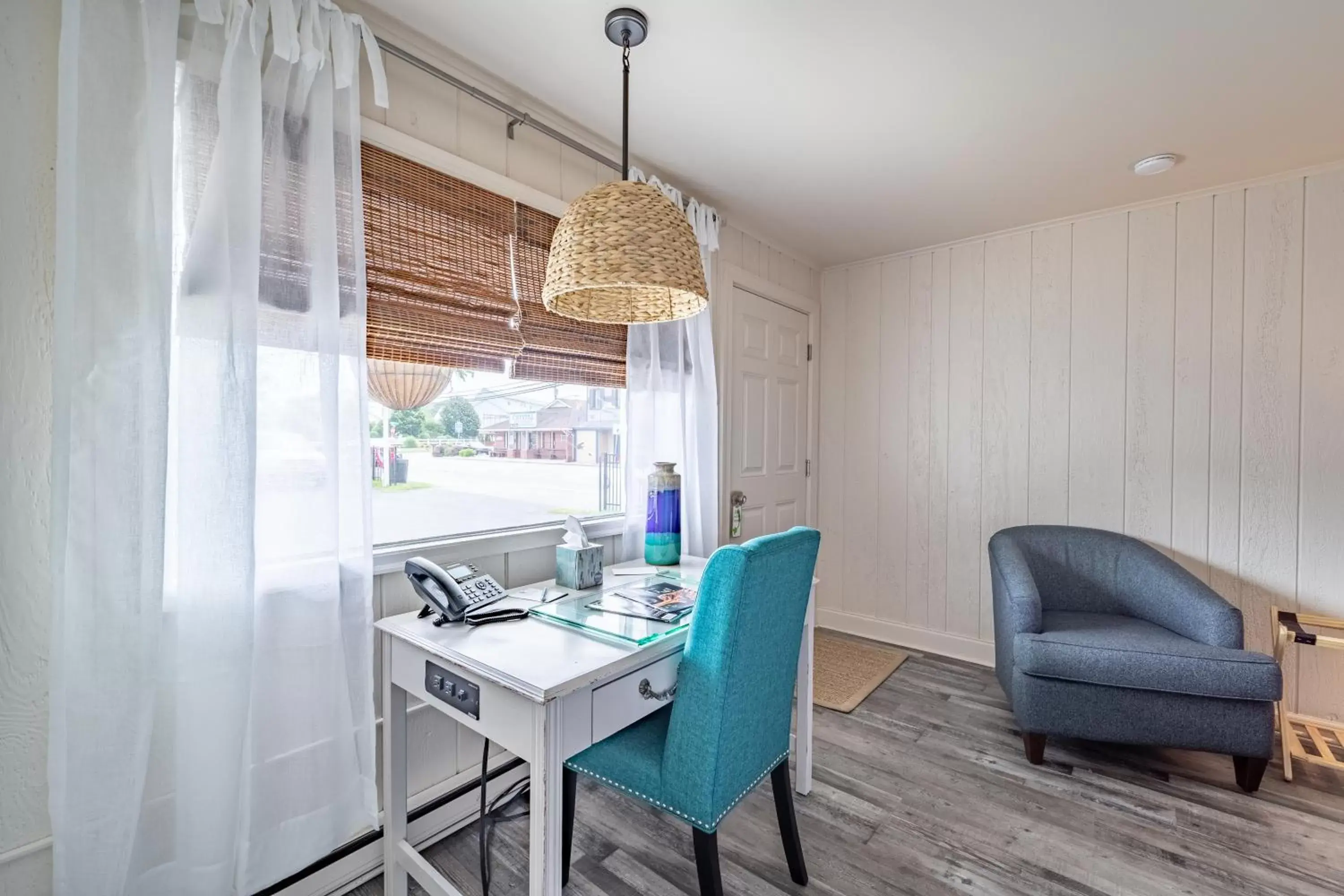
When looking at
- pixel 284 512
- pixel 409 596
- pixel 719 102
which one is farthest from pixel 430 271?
pixel 719 102

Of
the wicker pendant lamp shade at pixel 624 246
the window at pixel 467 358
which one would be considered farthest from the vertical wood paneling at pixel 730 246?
the wicker pendant lamp shade at pixel 624 246

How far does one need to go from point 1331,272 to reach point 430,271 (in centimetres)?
344

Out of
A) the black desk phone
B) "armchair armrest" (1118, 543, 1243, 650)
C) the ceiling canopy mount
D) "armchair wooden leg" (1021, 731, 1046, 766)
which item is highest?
the ceiling canopy mount

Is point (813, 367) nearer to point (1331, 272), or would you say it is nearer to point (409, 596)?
point (1331, 272)

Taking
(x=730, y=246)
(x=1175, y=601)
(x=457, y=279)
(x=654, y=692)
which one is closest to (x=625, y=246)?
(x=457, y=279)

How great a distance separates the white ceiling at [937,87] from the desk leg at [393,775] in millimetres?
1749

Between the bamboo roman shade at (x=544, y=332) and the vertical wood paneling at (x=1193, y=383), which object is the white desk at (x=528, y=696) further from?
the vertical wood paneling at (x=1193, y=383)

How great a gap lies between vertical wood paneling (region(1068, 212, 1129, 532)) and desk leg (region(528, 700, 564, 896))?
9.38ft

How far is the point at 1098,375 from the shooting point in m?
2.82

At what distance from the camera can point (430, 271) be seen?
5.48 feet

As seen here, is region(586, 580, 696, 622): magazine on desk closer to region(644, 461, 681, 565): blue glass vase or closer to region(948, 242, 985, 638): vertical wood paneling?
region(644, 461, 681, 565): blue glass vase

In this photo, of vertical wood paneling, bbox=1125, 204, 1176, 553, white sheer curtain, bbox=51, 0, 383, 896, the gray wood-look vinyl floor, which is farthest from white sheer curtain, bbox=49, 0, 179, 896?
vertical wood paneling, bbox=1125, 204, 1176, 553

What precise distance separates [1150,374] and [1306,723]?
1.55 meters

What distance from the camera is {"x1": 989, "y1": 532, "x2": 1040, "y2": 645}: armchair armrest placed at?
2.16 m
